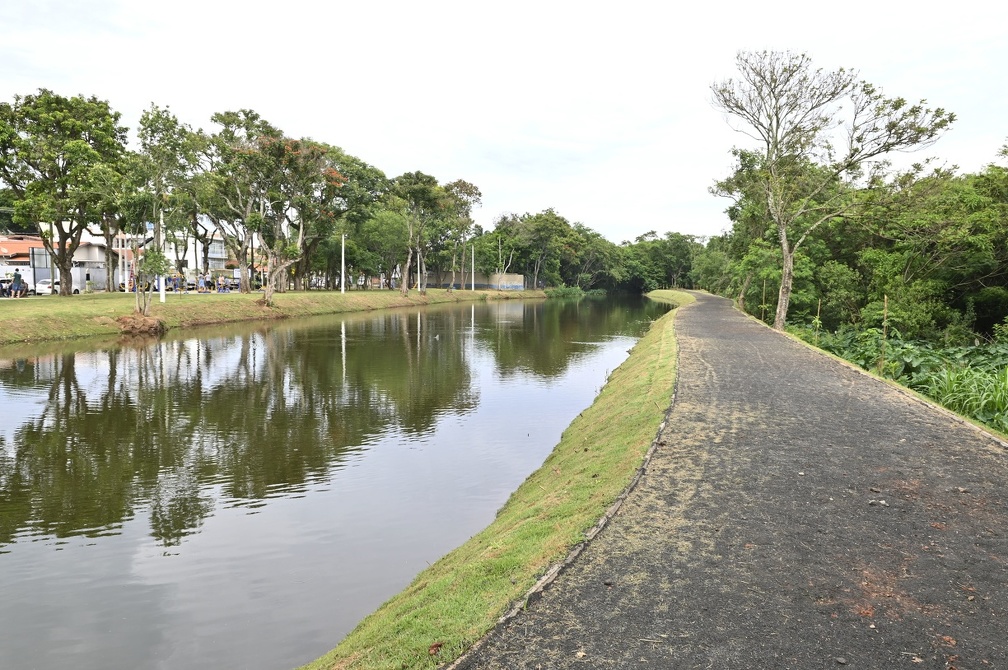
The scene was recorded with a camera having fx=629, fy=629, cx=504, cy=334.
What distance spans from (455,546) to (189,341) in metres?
23.6

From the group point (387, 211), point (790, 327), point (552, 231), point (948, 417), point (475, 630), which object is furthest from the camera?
point (552, 231)

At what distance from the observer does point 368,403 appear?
52.5ft

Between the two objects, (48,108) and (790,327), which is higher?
(48,108)

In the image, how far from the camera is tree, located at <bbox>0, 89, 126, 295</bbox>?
32.6m

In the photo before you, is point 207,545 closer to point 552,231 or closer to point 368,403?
point 368,403

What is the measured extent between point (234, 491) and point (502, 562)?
19.2 feet

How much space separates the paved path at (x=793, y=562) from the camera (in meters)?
3.88

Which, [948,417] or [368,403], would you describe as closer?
[948,417]

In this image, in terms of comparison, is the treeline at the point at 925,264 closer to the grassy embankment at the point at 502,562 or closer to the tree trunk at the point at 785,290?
the tree trunk at the point at 785,290

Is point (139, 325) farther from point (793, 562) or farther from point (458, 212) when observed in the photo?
point (458, 212)

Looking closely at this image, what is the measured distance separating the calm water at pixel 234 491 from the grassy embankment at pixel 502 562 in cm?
76

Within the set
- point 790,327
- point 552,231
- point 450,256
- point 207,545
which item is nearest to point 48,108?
point 207,545

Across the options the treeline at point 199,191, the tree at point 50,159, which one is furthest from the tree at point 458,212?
the tree at point 50,159

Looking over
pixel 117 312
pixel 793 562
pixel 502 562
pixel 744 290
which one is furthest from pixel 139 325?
pixel 744 290
